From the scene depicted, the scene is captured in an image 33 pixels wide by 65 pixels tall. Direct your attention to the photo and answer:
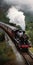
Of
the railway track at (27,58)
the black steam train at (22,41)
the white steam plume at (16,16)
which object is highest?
the white steam plume at (16,16)

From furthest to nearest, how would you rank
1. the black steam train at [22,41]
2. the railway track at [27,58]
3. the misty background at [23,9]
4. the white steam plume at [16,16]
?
the white steam plume at [16,16], the misty background at [23,9], the black steam train at [22,41], the railway track at [27,58]

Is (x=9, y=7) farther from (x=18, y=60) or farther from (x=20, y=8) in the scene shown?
(x=18, y=60)

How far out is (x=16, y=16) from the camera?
7.69 meters

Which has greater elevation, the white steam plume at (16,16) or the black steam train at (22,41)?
the white steam plume at (16,16)

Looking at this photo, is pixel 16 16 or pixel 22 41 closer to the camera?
pixel 22 41

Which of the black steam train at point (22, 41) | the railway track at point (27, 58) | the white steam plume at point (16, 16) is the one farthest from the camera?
the white steam plume at point (16, 16)

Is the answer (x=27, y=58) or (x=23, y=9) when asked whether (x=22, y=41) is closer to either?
(x=27, y=58)

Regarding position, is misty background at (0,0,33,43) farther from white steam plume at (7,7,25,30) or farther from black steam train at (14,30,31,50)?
black steam train at (14,30,31,50)

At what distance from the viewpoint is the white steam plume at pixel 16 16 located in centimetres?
751

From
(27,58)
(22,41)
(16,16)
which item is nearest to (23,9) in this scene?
(16,16)

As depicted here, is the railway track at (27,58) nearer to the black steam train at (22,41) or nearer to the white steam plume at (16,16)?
the black steam train at (22,41)

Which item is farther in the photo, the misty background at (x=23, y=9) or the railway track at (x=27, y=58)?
the misty background at (x=23, y=9)

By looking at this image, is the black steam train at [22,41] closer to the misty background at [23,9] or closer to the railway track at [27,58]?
the railway track at [27,58]

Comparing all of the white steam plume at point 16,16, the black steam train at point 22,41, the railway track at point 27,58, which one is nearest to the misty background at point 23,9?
the white steam plume at point 16,16
